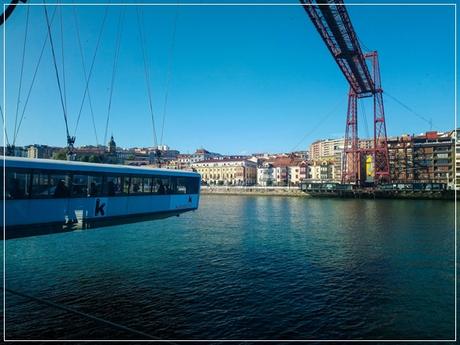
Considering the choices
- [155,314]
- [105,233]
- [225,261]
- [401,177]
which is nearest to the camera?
[155,314]

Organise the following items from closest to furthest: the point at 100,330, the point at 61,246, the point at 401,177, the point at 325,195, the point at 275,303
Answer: the point at 100,330 → the point at 275,303 → the point at 61,246 → the point at 325,195 → the point at 401,177

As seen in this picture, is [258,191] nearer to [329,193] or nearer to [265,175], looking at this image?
[329,193]

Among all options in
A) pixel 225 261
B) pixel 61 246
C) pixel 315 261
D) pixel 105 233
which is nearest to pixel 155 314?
pixel 225 261

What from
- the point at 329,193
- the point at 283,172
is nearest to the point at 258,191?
the point at 283,172

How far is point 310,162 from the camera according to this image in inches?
5236

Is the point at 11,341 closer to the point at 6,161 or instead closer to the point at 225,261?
the point at 6,161

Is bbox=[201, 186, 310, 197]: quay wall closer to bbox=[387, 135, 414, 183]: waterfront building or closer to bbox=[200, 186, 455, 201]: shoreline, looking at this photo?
bbox=[200, 186, 455, 201]: shoreline

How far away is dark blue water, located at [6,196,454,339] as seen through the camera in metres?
11.2

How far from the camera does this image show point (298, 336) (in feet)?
34.9

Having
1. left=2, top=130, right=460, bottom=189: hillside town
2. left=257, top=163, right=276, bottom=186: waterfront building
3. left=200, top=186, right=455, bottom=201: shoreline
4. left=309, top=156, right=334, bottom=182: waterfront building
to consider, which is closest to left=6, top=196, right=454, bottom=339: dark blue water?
left=2, top=130, right=460, bottom=189: hillside town

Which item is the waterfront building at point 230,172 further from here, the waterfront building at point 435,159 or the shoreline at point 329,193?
the waterfront building at point 435,159

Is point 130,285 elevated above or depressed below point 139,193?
below

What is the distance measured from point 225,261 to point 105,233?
47.1 feet

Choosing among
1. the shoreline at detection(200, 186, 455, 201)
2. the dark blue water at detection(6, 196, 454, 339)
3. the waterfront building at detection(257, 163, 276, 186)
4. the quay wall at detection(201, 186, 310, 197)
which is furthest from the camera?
the waterfront building at detection(257, 163, 276, 186)
